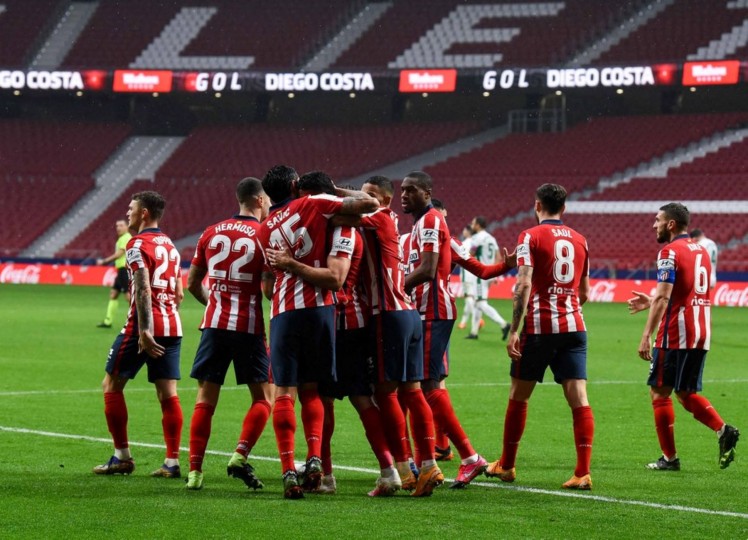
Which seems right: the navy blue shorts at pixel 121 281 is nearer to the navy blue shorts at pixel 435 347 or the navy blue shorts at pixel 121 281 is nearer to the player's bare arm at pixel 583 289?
the navy blue shorts at pixel 435 347

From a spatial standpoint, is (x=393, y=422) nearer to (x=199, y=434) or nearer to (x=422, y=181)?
(x=199, y=434)

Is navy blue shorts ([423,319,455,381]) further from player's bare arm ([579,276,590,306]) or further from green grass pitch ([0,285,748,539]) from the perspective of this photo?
player's bare arm ([579,276,590,306])

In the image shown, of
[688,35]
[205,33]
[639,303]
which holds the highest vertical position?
[205,33]

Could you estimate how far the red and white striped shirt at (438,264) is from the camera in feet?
28.5

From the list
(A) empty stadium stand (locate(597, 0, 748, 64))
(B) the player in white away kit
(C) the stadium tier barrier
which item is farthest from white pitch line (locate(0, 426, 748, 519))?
(A) empty stadium stand (locate(597, 0, 748, 64))

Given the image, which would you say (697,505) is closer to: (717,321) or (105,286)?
(717,321)

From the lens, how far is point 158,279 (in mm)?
8969

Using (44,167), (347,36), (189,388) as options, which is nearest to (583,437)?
(189,388)

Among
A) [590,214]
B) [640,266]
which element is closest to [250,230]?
[640,266]

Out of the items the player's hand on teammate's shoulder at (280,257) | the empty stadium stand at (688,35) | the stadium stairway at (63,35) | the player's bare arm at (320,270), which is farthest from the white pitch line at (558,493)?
the stadium stairway at (63,35)

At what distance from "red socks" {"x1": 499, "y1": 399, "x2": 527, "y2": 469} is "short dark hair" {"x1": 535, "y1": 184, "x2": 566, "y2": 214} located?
139cm

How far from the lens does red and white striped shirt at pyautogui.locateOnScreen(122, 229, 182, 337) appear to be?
8.84 metres

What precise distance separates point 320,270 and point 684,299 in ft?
10.9

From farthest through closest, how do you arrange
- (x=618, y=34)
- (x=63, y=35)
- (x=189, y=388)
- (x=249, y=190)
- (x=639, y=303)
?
(x=63, y=35) < (x=618, y=34) < (x=189, y=388) < (x=639, y=303) < (x=249, y=190)
